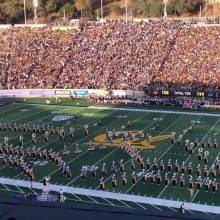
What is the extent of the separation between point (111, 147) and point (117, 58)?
22136mm

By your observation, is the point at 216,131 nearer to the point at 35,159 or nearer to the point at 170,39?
the point at 35,159

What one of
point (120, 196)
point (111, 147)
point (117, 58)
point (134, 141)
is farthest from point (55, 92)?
point (120, 196)

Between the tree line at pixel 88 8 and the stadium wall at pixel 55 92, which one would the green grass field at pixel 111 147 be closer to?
the stadium wall at pixel 55 92

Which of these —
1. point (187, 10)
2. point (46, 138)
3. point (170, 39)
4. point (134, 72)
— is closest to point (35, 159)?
point (46, 138)

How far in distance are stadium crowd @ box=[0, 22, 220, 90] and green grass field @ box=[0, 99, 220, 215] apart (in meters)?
7.46

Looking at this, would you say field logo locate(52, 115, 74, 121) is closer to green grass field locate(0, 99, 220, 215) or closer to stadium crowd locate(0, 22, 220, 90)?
green grass field locate(0, 99, 220, 215)

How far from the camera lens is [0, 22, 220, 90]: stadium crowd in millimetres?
43906

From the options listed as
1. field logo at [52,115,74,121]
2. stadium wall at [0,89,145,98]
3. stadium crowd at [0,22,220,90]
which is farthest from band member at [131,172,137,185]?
stadium wall at [0,89,145,98]

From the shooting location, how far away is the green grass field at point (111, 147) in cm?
2073

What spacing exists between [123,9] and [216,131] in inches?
1588

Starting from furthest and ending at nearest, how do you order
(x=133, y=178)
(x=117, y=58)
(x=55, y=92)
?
(x=117, y=58), (x=55, y=92), (x=133, y=178)

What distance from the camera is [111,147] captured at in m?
26.9

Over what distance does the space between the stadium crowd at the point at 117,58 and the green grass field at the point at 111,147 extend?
7462 millimetres

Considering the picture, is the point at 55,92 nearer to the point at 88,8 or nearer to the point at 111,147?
the point at 111,147
